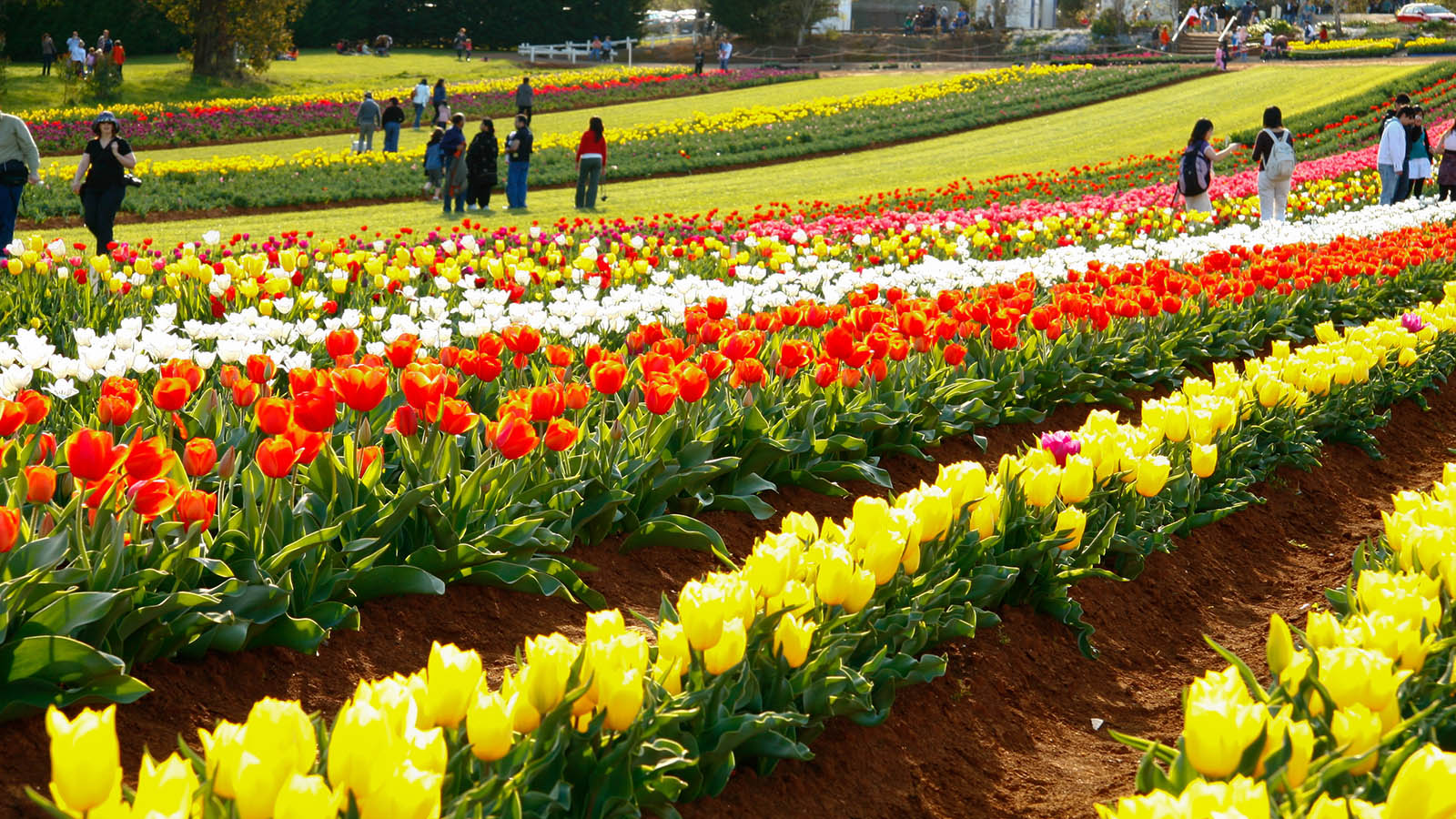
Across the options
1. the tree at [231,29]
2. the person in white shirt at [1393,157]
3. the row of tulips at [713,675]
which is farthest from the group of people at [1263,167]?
the tree at [231,29]

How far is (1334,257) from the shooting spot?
10219 mm

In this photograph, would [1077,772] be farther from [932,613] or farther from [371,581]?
[371,581]

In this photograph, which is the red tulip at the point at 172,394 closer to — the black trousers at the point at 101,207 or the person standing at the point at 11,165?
the person standing at the point at 11,165

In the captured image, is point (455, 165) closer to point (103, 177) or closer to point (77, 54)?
point (103, 177)

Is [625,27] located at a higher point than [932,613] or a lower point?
higher

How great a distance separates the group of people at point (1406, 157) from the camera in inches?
712

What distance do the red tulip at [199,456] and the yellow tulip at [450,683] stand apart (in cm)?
135

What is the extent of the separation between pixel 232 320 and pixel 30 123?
27.9 metres

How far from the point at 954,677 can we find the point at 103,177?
37.6ft

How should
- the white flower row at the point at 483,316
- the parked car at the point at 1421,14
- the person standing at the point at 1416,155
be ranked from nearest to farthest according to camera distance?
1. the white flower row at the point at 483,316
2. the person standing at the point at 1416,155
3. the parked car at the point at 1421,14

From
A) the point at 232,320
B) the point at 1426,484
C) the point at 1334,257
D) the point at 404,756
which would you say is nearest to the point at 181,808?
the point at 404,756

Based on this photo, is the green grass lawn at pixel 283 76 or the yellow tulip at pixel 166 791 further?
the green grass lawn at pixel 283 76

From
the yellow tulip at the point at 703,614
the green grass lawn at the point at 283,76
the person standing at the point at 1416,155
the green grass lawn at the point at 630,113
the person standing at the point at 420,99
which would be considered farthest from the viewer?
the green grass lawn at the point at 283,76

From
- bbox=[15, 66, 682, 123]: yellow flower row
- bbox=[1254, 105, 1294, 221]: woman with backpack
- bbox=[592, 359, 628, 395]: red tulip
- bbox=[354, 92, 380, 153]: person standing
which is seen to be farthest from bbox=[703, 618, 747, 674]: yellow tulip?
bbox=[15, 66, 682, 123]: yellow flower row
